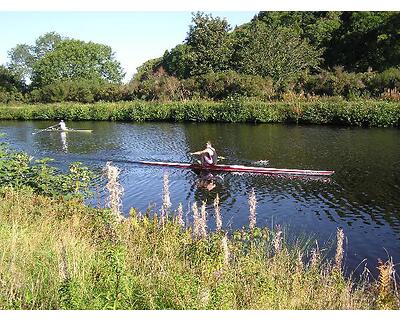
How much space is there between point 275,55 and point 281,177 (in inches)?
1215

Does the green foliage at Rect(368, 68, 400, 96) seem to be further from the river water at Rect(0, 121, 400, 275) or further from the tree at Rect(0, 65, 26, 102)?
the tree at Rect(0, 65, 26, 102)

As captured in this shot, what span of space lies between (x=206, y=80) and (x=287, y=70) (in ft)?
27.2

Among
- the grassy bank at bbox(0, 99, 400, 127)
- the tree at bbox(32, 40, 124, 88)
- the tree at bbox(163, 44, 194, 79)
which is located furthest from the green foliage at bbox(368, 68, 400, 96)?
the tree at bbox(32, 40, 124, 88)

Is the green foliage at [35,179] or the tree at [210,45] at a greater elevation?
the tree at [210,45]

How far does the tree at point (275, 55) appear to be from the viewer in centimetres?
4650

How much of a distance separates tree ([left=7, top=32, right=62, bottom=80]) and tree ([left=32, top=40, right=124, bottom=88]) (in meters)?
4.95

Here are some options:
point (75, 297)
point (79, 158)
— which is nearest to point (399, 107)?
point (79, 158)

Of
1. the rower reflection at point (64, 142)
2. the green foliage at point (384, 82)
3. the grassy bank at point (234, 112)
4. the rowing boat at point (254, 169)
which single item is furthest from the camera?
the green foliage at point (384, 82)

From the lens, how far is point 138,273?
6371 mm

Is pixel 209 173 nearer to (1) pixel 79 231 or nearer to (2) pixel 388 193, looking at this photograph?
(2) pixel 388 193

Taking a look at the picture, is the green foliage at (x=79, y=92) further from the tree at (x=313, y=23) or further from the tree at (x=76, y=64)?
the tree at (x=313, y=23)

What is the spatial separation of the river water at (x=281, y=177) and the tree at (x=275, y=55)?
12.9m

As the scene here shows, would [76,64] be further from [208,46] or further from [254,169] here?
[254,169]

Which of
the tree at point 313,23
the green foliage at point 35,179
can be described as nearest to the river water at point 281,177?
the green foliage at point 35,179
